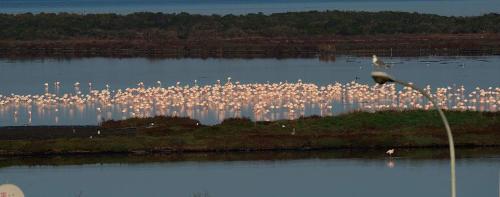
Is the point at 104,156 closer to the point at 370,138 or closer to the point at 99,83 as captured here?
the point at 370,138

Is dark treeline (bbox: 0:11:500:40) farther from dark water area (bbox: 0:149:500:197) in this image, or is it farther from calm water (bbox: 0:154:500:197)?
calm water (bbox: 0:154:500:197)

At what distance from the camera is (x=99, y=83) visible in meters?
93.1

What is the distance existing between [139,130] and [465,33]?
293 ft

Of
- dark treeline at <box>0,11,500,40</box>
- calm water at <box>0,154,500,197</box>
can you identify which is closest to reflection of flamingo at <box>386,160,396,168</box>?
calm water at <box>0,154,500,197</box>

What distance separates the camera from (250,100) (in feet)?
247

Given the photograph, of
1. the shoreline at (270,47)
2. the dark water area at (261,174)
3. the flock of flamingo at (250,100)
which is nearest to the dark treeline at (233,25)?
the shoreline at (270,47)

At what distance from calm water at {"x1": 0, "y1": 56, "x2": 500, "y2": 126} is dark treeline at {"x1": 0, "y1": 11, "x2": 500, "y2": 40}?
98.2 feet

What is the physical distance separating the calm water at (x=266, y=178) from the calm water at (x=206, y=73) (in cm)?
1657

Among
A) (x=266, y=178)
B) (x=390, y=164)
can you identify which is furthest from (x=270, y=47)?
(x=266, y=178)

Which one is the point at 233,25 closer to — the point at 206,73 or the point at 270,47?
the point at 270,47

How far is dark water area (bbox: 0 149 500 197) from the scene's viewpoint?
1863 inches

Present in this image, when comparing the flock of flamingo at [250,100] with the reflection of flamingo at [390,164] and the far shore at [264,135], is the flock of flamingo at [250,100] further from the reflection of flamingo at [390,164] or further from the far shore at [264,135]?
the reflection of flamingo at [390,164]

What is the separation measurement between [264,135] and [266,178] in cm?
546

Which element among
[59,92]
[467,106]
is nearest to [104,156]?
[467,106]
